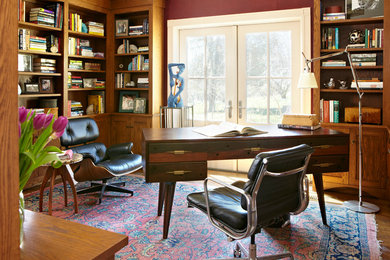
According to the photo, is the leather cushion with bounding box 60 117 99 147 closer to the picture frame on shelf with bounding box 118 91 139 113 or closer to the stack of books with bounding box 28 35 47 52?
the stack of books with bounding box 28 35 47 52

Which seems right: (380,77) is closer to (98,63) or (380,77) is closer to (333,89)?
(333,89)

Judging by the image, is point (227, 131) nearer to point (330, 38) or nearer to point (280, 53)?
point (330, 38)

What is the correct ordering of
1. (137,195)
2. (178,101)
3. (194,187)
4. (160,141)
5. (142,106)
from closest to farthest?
(160,141) → (137,195) → (194,187) → (178,101) → (142,106)

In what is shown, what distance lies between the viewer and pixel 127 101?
17.9 feet

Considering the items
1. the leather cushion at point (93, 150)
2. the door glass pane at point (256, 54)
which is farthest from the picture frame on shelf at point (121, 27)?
the leather cushion at point (93, 150)

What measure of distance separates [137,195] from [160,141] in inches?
61.6

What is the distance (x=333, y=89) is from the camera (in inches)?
161

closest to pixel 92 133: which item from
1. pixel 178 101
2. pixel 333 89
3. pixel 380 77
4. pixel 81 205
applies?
pixel 81 205

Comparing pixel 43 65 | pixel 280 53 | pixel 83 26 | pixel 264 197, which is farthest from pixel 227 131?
pixel 83 26

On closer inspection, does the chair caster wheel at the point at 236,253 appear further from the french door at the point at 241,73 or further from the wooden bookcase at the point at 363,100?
the french door at the point at 241,73

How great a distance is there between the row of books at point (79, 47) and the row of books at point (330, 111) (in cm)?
340

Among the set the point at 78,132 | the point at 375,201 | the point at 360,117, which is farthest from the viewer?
the point at 78,132

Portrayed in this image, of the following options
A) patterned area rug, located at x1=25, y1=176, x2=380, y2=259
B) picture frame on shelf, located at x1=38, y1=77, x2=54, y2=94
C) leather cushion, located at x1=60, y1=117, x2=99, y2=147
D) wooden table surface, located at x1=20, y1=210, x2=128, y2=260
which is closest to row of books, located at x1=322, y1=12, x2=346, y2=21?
patterned area rug, located at x1=25, y1=176, x2=380, y2=259

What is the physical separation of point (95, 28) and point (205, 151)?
11.2 feet
